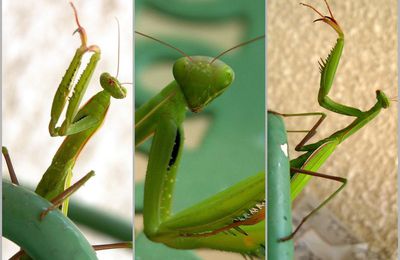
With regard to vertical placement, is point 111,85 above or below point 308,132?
above

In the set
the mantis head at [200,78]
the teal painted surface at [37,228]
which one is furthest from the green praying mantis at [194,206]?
the teal painted surface at [37,228]

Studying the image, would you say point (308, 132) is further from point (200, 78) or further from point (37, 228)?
point (37, 228)

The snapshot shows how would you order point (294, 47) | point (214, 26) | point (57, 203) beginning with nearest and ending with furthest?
point (57, 203)
point (214, 26)
point (294, 47)

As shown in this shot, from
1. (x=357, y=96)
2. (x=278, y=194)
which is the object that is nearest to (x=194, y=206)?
(x=278, y=194)

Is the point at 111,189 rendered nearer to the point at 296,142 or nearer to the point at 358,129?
the point at 296,142

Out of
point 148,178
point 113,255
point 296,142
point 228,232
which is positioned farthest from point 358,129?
point 113,255

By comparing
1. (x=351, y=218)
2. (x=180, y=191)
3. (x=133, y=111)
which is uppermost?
(x=133, y=111)

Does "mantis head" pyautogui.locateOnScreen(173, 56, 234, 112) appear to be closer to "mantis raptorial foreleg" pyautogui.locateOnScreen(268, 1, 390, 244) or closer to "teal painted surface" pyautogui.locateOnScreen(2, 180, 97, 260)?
"mantis raptorial foreleg" pyautogui.locateOnScreen(268, 1, 390, 244)
